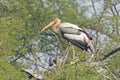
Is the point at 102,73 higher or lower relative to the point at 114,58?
higher

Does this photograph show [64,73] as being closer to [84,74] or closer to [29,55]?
[84,74]

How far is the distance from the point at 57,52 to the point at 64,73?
7.95 meters

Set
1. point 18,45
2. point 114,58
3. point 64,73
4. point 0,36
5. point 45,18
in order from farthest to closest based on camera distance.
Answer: point 45,18, point 18,45, point 114,58, point 0,36, point 64,73

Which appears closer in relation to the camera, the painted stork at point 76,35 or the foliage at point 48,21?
the painted stork at point 76,35

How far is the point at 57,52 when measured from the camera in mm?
17062

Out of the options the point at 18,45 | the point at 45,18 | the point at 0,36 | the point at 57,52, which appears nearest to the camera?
the point at 0,36

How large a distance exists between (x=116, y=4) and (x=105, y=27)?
1.82 meters

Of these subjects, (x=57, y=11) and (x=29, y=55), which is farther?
(x=57, y=11)

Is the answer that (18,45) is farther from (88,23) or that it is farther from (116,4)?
(116,4)

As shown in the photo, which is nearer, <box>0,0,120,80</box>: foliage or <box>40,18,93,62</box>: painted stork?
<box>40,18,93,62</box>: painted stork

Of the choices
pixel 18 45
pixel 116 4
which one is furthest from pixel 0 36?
pixel 116 4

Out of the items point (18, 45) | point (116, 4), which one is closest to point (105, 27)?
point (116, 4)

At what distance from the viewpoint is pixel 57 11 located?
1834cm

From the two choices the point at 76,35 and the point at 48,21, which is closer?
the point at 76,35
